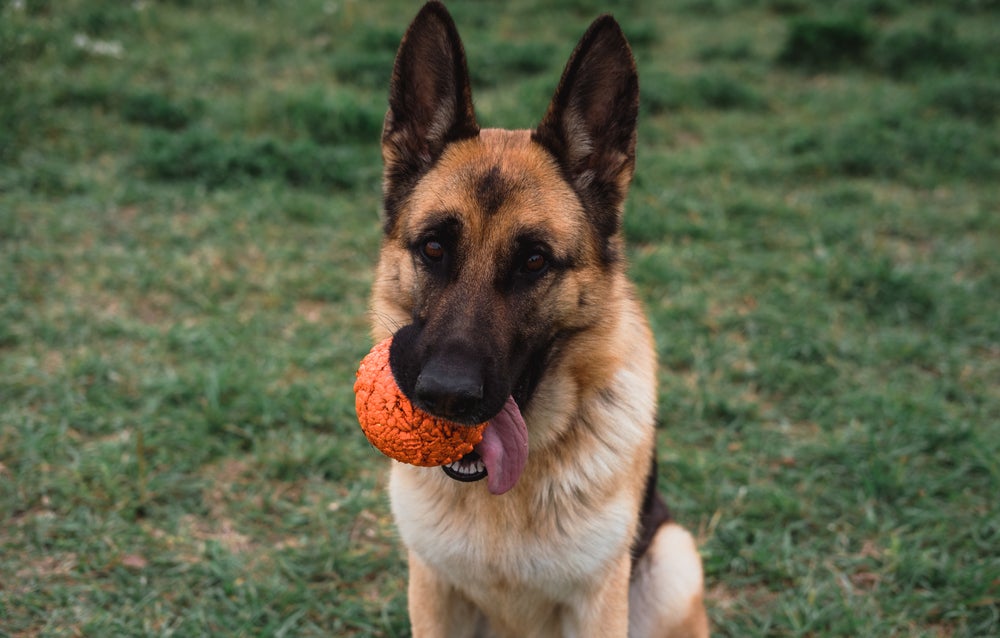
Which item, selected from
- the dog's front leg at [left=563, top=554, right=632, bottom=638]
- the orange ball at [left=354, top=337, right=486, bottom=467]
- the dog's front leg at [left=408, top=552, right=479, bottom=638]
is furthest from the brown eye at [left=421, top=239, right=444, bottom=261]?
the dog's front leg at [left=563, top=554, right=632, bottom=638]

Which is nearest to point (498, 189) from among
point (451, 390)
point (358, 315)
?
Answer: point (451, 390)

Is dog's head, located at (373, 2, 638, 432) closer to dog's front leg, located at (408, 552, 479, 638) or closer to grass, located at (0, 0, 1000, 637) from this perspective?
dog's front leg, located at (408, 552, 479, 638)

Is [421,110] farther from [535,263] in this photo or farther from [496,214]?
[535,263]

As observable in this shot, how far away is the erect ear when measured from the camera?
2621 millimetres

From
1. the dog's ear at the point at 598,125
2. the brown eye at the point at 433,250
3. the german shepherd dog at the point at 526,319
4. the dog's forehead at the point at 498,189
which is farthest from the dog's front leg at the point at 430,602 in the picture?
the dog's ear at the point at 598,125

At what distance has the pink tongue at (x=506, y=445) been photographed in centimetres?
245

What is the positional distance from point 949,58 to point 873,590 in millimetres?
7724

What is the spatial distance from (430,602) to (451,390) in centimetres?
103

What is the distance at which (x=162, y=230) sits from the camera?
590 cm

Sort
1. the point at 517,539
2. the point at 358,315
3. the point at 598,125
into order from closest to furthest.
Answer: the point at 517,539
the point at 598,125
the point at 358,315

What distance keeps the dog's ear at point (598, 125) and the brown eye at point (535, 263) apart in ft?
0.93

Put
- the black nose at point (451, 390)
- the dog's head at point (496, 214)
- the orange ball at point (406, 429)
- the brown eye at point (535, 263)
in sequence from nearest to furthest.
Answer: the black nose at point (451, 390), the orange ball at point (406, 429), the dog's head at point (496, 214), the brown eye at point (535, 263)

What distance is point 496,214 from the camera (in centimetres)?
250

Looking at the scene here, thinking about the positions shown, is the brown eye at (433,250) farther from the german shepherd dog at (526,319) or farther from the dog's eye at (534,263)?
the dog's eye at (534,263)
